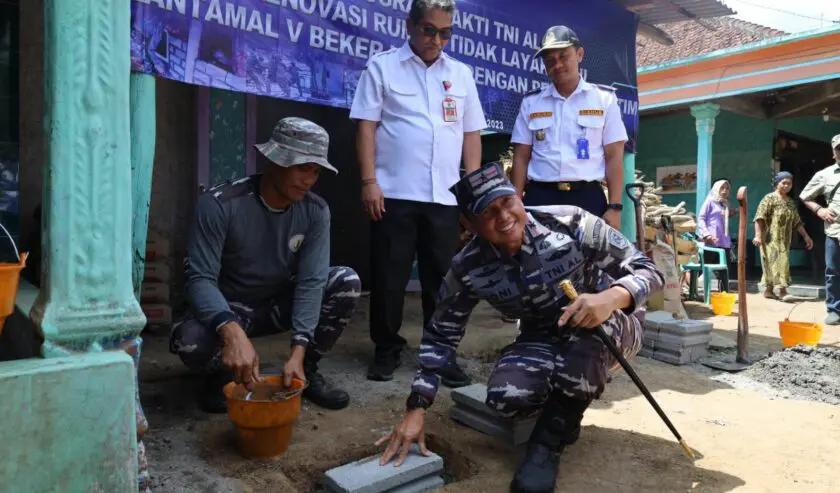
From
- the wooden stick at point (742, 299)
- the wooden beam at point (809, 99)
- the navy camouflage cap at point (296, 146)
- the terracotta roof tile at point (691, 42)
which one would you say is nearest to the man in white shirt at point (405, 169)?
the navy camouflage cap at point (296, 146)

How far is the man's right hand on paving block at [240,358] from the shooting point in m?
2.17

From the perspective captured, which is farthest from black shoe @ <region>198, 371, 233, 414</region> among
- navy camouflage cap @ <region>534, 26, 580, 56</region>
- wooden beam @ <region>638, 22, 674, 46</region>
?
wooden beam @ <region>638, 22, 674, 46</region>

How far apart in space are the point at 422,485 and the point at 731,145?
12288mm

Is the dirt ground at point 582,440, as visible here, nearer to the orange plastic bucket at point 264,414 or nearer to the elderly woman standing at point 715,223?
the orange plastic bucket at point 264,414

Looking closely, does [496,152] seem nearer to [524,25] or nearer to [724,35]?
[524,25]

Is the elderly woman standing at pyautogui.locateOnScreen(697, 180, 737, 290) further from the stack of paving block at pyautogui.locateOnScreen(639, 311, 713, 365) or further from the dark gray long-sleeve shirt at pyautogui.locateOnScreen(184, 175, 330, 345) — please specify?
the dark gray long-sleeve shirt at pyautogui.locateOnScreen(184, 175, 330, 345)

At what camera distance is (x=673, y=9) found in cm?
522

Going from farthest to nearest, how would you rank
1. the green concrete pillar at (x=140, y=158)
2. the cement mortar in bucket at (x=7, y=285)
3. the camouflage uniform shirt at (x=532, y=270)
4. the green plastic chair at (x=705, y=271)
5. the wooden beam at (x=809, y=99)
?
the wooden beam at (x=809, y=99) < the green plastic chair at (x=705, y=271) < the green concrete pillar at (x=140, y=158) < the camouflage uniform shirt at (x=532, y=270) < the cement mortar in bucket at (x=7, y=285)

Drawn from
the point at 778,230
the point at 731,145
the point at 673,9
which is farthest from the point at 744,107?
the point at 673,9

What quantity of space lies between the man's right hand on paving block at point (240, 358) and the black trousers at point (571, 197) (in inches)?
76.6

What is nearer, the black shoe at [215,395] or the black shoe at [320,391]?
the black shoe at [215,395]

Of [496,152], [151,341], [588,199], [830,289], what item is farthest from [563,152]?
[496,152]

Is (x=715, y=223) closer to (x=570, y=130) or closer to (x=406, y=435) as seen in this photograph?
(x=570, y=130)

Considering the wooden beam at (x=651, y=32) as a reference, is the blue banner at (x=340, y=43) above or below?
below
